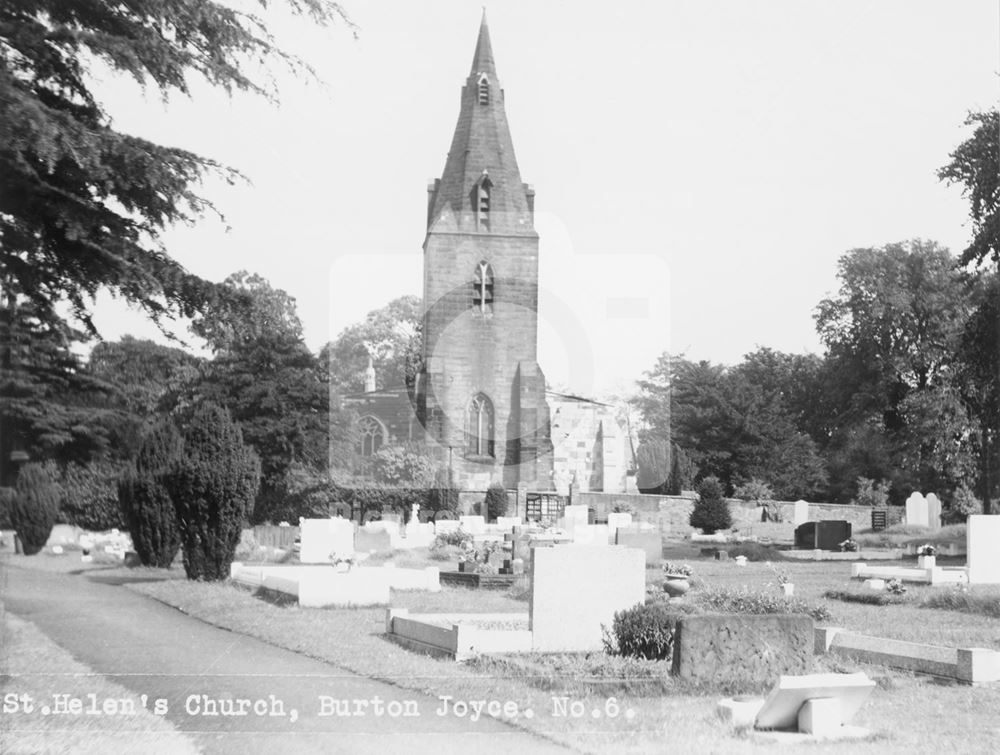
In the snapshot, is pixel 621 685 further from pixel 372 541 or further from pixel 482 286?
pixel 482 286

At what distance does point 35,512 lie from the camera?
59.7ft

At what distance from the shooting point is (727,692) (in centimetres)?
845

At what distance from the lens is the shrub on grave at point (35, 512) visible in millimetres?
16433

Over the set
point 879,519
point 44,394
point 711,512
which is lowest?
point 879,519

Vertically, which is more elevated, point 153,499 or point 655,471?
point 655,471

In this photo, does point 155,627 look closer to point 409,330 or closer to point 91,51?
point 91,51

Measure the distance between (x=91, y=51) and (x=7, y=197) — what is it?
1.13m

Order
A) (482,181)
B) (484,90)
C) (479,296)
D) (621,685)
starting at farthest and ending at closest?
(482,181) < (479,296) < (484,90) < (621,685)

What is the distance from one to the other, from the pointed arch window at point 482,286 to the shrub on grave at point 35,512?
12.2m

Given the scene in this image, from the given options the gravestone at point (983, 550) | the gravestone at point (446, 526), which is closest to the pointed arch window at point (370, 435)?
the gravestone at point (446, 526)

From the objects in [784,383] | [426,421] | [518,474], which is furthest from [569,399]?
[426,421]

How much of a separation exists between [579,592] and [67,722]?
4672 mm

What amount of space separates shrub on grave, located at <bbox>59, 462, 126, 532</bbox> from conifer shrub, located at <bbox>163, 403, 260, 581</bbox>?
957mm

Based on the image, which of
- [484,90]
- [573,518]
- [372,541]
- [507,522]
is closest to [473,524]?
[507,522]
